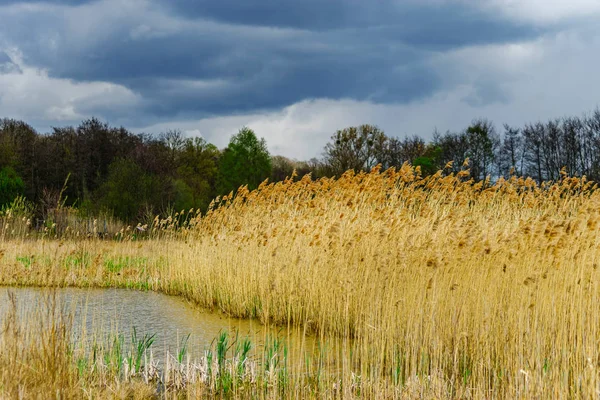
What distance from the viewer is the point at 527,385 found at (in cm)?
375

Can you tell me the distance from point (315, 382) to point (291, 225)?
3.31 metres

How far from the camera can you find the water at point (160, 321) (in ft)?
19.5

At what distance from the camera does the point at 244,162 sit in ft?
123

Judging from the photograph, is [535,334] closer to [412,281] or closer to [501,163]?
[412,281]

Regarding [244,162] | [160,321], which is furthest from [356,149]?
[160,321]

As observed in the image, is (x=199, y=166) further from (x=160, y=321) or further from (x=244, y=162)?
(x=160, y=321)

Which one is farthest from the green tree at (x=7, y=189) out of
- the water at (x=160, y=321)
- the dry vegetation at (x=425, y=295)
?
the dry vegetation at (x=425, y=295)

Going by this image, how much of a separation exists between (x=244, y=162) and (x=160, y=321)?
99.7 feet

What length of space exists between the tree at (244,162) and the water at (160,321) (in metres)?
27.0

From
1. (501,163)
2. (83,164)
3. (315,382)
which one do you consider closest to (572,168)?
(501,163)

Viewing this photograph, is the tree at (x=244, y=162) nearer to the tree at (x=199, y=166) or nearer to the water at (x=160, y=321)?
the tree at (x=199, y=166)

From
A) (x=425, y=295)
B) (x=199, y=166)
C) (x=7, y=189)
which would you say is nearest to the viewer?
(x=425, y=295)

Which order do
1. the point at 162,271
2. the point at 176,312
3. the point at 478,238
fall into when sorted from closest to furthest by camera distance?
→ the point at 478,238
the point at 176,312
the point at 162,271

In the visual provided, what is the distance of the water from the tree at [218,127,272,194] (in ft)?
88.6
